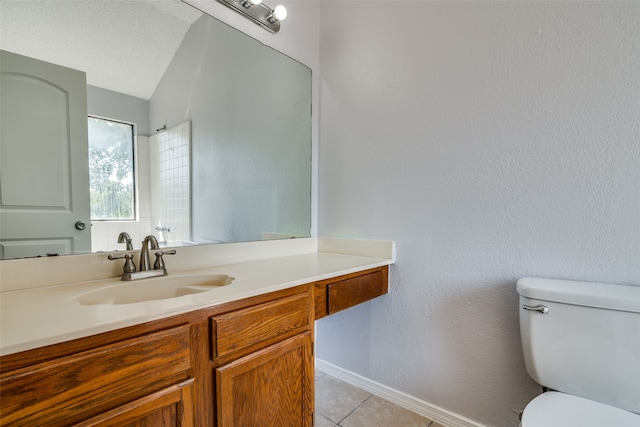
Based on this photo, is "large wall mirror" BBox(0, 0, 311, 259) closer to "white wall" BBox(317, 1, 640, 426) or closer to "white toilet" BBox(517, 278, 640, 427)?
"white wall" BBox(317, 1, 640, 426)

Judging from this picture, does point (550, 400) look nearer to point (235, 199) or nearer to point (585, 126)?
point (585, 126)

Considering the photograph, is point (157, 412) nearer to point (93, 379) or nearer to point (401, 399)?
point (93, 379)

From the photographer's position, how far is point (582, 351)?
38.7 inches

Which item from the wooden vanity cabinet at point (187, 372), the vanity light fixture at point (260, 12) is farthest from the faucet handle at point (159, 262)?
the vanity light fixture at point (260, 12)

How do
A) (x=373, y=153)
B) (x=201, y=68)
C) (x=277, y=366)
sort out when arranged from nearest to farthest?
1. (x=277, y=366)
2. (x=201, y=68)
3. (x=373, y=153)

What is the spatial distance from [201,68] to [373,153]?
3.11ft

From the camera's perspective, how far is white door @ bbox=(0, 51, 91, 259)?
917mm

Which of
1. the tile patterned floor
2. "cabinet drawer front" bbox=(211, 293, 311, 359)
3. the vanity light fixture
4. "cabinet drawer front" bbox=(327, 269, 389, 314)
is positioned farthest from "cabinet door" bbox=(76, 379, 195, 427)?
the vanity light fixture

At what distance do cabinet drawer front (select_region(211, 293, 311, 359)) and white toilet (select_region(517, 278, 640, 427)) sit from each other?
74 cm

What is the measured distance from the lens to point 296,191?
1.84 meters

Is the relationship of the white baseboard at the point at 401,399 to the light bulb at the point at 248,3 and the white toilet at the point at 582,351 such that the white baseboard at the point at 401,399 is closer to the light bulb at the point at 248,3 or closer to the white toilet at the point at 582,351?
the white toilet at the point at 582,351

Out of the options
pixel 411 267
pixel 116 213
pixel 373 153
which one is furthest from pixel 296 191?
pixel 116 213

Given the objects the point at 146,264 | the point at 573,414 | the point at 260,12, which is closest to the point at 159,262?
the point at 146,264

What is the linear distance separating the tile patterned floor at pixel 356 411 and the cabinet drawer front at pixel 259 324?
0.68m
